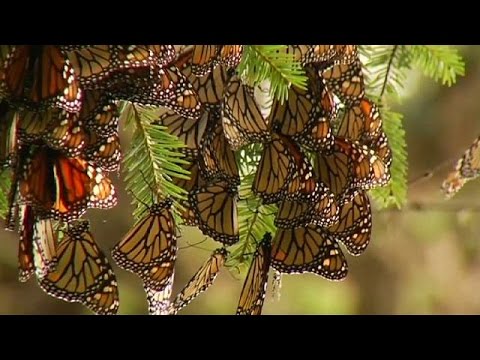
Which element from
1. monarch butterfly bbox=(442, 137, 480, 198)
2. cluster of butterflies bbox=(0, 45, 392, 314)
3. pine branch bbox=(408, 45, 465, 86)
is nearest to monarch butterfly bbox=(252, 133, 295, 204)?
cluster of butterflies bbox=(0, 45, 392, 314)

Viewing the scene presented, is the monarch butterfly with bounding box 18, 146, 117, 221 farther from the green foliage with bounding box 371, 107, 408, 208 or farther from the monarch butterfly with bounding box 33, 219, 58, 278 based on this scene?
the green foliage with bounding box 371, 107, 408, 208

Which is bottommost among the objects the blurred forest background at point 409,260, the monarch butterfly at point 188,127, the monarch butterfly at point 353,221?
the blurred forest background at point 409,260

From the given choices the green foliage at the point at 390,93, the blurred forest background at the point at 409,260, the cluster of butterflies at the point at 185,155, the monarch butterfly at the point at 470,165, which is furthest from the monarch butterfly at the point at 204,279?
the blurred forest background at the point at 409,260

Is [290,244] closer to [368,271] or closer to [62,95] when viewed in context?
[62,95]

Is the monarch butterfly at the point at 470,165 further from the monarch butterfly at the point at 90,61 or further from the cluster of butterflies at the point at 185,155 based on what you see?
the monarch butterfly at the point at 90,61
